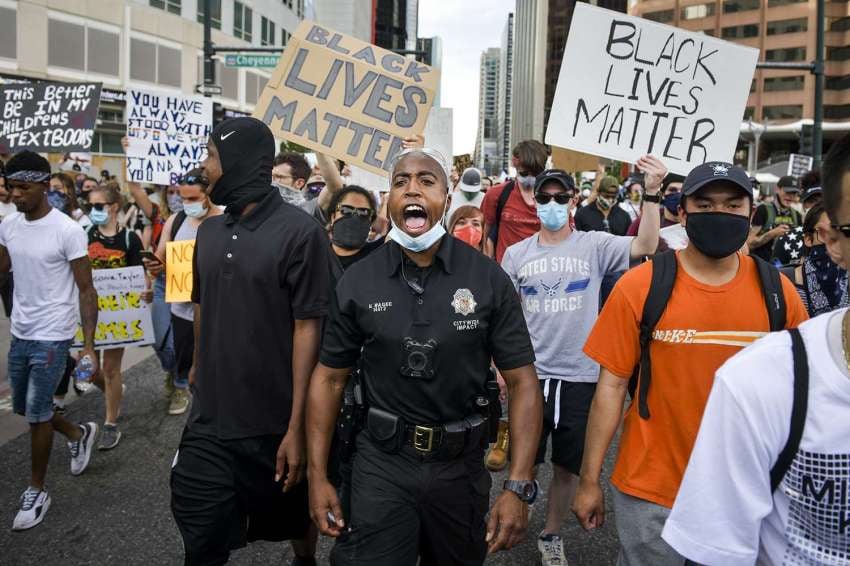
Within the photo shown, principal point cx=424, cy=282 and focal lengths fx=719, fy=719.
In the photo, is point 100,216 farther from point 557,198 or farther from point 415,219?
point 415,219

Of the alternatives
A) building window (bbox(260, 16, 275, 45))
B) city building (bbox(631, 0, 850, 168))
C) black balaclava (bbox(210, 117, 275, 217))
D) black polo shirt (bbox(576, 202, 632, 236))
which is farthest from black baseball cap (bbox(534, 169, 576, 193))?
city building (bbox(631, 0, 850, 168))

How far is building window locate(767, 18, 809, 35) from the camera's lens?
77.1 m

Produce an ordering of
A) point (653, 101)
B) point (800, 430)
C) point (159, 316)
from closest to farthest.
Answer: point (800, 430), point (653, 101), point (159, 316)

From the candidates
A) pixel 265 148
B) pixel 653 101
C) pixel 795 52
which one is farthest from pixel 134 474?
pixel 795 52

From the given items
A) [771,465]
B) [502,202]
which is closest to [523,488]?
[771,465]

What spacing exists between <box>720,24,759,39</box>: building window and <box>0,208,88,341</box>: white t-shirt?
3506 inches

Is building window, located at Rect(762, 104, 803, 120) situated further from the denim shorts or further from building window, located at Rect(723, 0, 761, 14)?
the denim shorts

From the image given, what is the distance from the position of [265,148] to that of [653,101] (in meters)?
2.51

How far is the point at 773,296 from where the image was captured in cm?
258

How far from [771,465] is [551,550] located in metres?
2.62

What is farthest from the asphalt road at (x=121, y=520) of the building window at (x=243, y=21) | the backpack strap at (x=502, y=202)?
the building window at (x=243, y=21)

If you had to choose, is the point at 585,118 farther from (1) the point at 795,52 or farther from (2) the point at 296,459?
(1) the point at 795,52

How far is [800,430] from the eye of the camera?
53.9 inches

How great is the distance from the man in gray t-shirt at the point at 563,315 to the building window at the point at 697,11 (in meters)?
89.5
